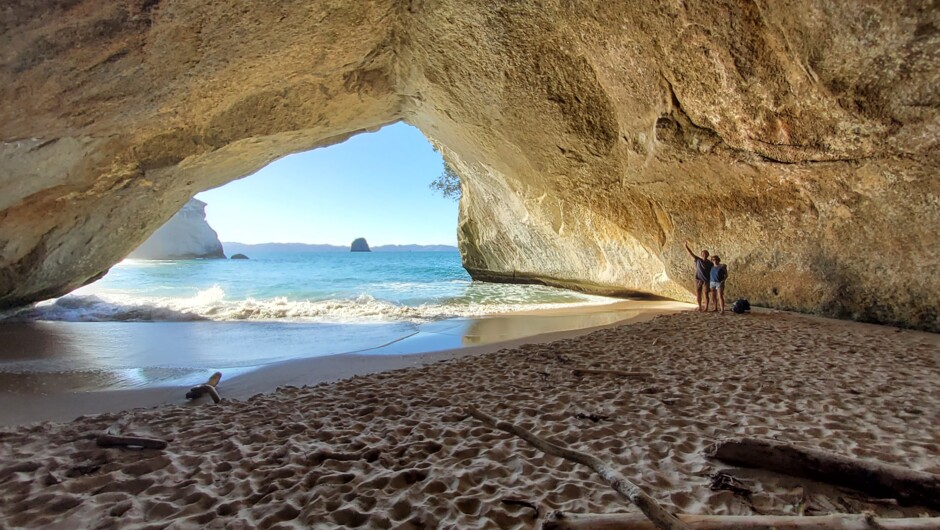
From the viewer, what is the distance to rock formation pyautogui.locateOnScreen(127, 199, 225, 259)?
58.6m

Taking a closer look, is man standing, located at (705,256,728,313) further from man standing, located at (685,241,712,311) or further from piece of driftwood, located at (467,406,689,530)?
piece of driftwood, located at (467,406,689,530)

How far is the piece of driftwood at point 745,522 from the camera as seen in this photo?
1.57 m

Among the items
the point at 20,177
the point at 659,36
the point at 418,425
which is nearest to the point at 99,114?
the point at 20,177

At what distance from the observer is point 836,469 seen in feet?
6.77

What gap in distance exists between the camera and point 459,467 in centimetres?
246

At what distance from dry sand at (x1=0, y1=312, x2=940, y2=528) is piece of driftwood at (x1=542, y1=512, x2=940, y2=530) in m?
0.20

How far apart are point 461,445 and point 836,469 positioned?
1.95 metres

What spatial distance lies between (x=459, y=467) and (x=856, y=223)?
7.84 meters

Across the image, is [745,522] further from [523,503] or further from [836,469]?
[523,503]

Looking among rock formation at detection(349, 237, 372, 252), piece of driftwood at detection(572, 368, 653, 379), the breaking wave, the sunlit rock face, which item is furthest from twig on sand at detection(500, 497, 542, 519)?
rock formation at detection(349, 237, 372, 252)

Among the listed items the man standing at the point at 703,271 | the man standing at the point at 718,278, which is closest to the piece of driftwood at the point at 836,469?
the man standing at the point at 718,278

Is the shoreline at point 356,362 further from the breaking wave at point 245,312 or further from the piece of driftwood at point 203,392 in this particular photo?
the breaking wave at point 245,312

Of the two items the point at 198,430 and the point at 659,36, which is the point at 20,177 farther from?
the point at 659,36

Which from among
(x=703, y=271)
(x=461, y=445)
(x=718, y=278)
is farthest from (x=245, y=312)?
(x=718, y=278)
